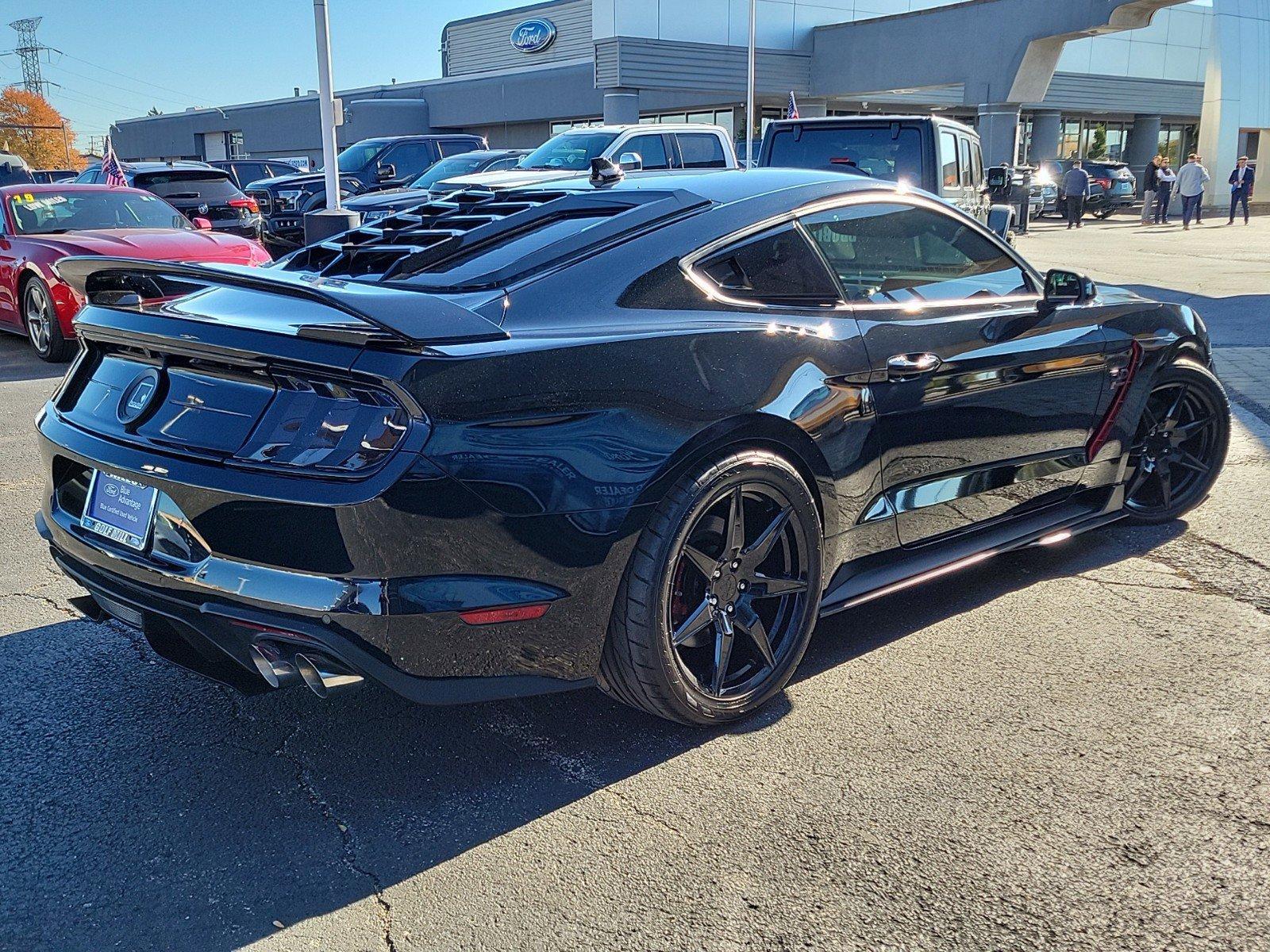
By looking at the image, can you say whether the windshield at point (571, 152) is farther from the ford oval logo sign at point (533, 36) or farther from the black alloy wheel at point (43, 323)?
the ford oval logo sign at point (533, 36)

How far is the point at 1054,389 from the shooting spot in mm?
4227

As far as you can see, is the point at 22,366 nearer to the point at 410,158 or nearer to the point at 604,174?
the point at 604,174

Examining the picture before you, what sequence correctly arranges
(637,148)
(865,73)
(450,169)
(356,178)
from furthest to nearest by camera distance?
(865,73) < (356,178) < (450,169) < (637,148)

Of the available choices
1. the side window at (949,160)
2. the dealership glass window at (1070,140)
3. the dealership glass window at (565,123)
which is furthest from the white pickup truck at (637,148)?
the dealership glass window at (1070,140)

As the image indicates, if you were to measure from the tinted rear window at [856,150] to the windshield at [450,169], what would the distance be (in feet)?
19.5

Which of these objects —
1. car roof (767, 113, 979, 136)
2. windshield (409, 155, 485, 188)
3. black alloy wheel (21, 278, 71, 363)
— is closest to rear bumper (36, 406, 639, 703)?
black alloy wheel (21, 278, 71, 363)

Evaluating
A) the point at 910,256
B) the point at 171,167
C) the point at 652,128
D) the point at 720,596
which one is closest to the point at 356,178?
the point at 171,167

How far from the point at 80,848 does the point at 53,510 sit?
41.3 inches

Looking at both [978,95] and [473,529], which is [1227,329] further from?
[978,95]

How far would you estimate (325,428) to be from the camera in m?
2.68

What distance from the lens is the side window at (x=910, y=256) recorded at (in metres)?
3.73

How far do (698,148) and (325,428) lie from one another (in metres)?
12.2

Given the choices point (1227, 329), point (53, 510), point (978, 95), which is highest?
point (978, 95)

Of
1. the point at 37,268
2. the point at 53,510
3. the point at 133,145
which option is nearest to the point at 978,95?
the point at 37,268
